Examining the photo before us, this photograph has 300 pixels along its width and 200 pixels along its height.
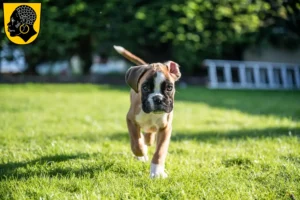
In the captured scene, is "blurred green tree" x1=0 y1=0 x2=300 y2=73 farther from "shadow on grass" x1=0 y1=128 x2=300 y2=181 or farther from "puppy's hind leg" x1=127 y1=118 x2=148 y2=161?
"puppy's hind leg" x1=127 y1=118 x2=148 y2=161

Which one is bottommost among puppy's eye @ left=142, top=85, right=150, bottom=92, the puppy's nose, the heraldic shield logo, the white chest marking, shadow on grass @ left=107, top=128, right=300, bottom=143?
shadow on grass @ left=107, top=128, right=300, bottom=143

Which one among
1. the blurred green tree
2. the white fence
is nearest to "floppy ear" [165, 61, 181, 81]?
the blurred green tree

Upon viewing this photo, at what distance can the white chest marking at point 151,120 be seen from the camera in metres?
3.84

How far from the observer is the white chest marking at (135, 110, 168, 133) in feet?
12.6

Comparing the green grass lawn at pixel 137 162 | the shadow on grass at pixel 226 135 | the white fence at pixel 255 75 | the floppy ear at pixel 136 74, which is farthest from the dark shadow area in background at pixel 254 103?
the white fence at pixel 255 75

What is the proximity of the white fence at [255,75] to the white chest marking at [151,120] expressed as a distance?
59.8ft

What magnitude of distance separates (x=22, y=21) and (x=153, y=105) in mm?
1931

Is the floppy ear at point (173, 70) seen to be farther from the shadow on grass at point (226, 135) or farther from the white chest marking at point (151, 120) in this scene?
the shadow on grass at point (226, 135)

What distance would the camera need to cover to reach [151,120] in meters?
3.89

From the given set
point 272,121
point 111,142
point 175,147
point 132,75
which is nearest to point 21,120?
point 111,142

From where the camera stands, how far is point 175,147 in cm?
510

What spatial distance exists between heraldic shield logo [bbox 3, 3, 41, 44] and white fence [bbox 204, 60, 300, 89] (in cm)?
1815

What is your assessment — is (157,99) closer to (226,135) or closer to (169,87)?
(169,87)

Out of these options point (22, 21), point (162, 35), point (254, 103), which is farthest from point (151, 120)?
point (162, 35)
